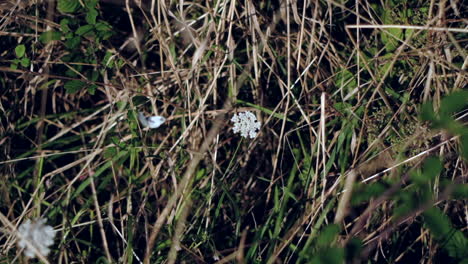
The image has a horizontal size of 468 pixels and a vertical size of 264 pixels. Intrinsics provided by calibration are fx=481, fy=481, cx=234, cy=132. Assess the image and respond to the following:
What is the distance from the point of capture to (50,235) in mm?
1320

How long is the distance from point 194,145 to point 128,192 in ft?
0.91

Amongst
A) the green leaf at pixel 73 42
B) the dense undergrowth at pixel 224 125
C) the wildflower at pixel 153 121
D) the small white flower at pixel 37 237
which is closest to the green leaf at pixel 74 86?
the dense undergrowth at pixel 224 125

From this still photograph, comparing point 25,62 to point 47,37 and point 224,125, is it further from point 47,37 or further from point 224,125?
point 224,125

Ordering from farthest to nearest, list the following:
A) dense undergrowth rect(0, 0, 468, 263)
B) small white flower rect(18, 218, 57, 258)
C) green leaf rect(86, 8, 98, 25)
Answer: green leaf rect(86, 8, 98, 25)
dense undergrowth rect(0, 0, 468, 263)
small white flower rect(18, 218, 57, 258)

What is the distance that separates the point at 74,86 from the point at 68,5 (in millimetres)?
290

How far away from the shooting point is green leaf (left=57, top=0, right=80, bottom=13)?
63.3 inches

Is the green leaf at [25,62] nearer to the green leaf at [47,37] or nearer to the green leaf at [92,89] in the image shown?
the green leaf at [47,37]

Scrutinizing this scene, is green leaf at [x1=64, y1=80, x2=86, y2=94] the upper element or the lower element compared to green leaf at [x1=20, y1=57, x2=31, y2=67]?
lower

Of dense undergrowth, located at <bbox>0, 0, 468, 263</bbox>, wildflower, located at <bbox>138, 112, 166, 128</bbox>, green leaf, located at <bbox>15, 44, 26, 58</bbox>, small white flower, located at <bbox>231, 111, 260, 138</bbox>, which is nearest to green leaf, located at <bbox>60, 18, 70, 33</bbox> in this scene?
dense undergrowth, located at <bbox>0, 0, 468, 263</bbox>

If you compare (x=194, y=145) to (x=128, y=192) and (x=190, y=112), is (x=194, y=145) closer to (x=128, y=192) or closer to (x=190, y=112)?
(x=190, y=112)

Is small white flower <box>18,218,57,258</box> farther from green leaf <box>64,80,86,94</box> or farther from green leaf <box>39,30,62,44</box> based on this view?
green leaf <box>39,30,62,44</box>

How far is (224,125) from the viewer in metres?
1.67

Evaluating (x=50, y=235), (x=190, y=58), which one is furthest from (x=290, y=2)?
(x=50, y=235)

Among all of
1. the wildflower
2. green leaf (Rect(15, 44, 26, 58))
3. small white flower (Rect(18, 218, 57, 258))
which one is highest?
green leaf (Rect(15, 44, 26, 58))
